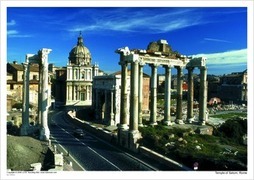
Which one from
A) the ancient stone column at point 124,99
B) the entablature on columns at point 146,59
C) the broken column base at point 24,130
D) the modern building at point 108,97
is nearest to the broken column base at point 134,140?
the ancient stone column at point 124,99

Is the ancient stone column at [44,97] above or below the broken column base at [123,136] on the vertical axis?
above

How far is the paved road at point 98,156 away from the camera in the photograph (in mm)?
16719

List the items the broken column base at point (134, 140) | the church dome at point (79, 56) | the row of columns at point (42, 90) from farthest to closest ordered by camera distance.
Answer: the church dome at point (79, 56), the row of columns at point (42, 90), the broken column base at point (134, 140)

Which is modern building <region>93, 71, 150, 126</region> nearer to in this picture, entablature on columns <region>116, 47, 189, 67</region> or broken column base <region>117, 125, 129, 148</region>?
entablature on columns <region>116, 47, 189, 67</region>

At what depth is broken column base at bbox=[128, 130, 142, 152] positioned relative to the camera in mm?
20266

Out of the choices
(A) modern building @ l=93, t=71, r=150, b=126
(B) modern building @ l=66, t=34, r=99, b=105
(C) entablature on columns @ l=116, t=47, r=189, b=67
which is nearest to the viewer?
(C) entablature on columns @ l=116, t=47, r=189, b=67

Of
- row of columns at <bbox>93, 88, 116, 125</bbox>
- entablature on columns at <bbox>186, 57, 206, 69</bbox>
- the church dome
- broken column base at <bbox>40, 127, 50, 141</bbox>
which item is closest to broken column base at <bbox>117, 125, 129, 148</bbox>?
broken column base at <bbox>40, 127, 50, 141</bbox>

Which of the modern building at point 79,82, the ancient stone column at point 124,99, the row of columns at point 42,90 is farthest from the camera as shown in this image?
the modern building at point 79,82

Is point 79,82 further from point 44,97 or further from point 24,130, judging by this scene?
point 44,97

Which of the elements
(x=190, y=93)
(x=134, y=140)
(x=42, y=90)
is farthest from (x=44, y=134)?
(x=190, y=93)

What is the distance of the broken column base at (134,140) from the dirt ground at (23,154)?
4.93m

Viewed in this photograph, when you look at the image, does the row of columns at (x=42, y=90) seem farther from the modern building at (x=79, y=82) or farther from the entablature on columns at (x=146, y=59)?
the modern building at (x=79, y=82)

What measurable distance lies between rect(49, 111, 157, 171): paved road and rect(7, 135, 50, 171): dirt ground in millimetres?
1720

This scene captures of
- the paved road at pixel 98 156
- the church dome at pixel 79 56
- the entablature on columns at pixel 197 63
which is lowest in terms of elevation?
the paved road at pixel 98 156
